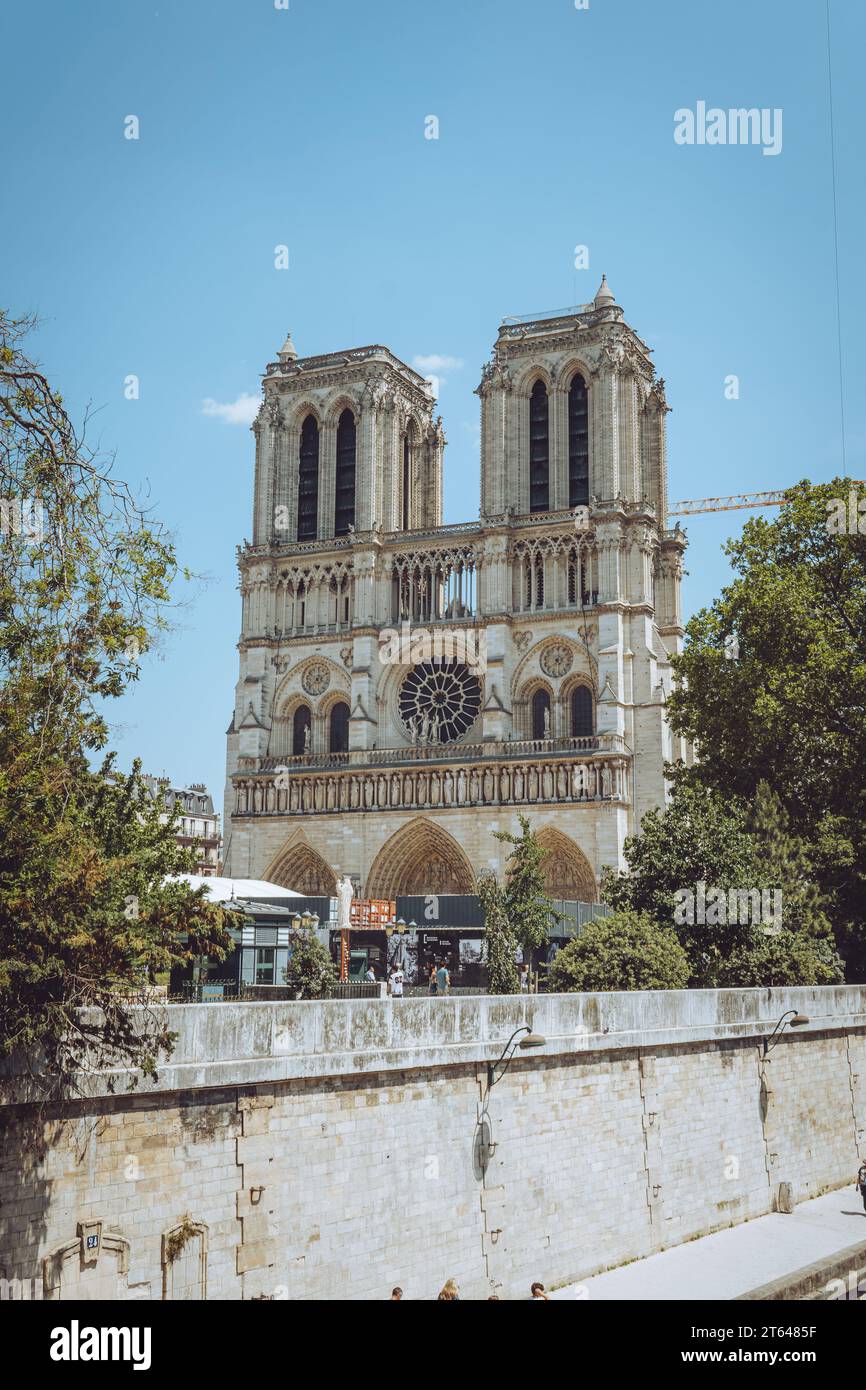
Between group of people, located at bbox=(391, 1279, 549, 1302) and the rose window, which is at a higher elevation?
the rose window

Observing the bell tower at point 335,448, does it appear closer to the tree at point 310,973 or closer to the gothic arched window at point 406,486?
the gothic arched window at point 406,486

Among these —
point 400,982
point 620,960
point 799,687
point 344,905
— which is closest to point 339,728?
point 344,905

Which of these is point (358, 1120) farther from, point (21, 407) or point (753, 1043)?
point (753, 1043)

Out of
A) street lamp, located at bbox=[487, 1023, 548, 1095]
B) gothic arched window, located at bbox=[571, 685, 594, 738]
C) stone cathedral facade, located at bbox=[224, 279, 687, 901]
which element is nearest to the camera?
street lamp, located at bbox=[487, 1023, 548, 1095]

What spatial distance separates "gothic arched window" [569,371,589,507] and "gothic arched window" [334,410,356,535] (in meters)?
8.56

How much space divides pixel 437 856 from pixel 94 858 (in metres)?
34.3

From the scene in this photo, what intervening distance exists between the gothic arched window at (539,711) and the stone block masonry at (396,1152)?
2503cm

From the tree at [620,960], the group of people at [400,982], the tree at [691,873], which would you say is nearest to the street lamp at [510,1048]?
the tree at [620,960]

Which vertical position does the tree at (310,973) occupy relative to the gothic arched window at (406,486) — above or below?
below

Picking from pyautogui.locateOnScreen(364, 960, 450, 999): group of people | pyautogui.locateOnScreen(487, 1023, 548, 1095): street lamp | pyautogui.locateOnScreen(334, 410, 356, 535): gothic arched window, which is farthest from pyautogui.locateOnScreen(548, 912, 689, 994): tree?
pyautogui.locateOnScreen(334, 410, 356, 535): gothic arched window

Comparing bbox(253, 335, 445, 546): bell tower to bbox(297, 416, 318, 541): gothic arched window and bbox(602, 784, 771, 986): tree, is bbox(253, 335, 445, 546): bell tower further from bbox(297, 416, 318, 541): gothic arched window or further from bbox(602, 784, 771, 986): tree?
bbox(602, 784, 771, 986): tree

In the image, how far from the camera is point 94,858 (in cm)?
1094

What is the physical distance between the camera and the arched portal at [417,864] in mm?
44344

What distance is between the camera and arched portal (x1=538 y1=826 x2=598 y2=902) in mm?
41494
